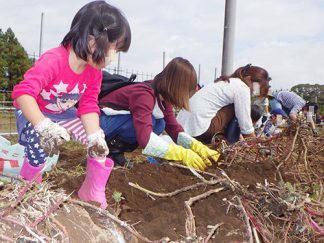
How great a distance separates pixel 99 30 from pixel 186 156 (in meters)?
0.83

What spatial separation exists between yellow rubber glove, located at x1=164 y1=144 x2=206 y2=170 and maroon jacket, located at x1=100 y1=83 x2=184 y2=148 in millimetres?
179

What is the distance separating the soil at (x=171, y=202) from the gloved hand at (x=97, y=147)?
0.60ft

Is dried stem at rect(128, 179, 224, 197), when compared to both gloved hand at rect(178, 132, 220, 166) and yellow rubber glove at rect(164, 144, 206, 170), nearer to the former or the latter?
yellow rubber glove at rect(164, 144, 206, 170)

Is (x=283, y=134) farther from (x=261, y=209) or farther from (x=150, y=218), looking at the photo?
(x=150, y=218)

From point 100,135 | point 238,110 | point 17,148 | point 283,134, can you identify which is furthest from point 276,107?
point 100,135

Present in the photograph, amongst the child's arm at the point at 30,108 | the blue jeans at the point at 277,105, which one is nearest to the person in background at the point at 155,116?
the child's arm at the point at 30,108

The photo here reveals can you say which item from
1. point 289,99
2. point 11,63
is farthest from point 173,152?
point 11,63

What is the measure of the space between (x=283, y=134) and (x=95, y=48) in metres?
1.29

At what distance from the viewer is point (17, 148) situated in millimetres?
2932

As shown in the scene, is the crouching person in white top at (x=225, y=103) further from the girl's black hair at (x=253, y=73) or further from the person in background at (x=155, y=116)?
the person in background at (x=155, y=116)

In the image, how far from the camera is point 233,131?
13.1 ft

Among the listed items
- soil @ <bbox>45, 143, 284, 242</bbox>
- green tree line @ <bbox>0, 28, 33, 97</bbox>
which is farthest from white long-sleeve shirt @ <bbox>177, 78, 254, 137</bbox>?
green tree line @ <bbox>0, 28, 33, 97</bbox>

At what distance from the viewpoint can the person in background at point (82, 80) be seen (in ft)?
5.73

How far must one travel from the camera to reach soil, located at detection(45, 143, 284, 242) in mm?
1547
